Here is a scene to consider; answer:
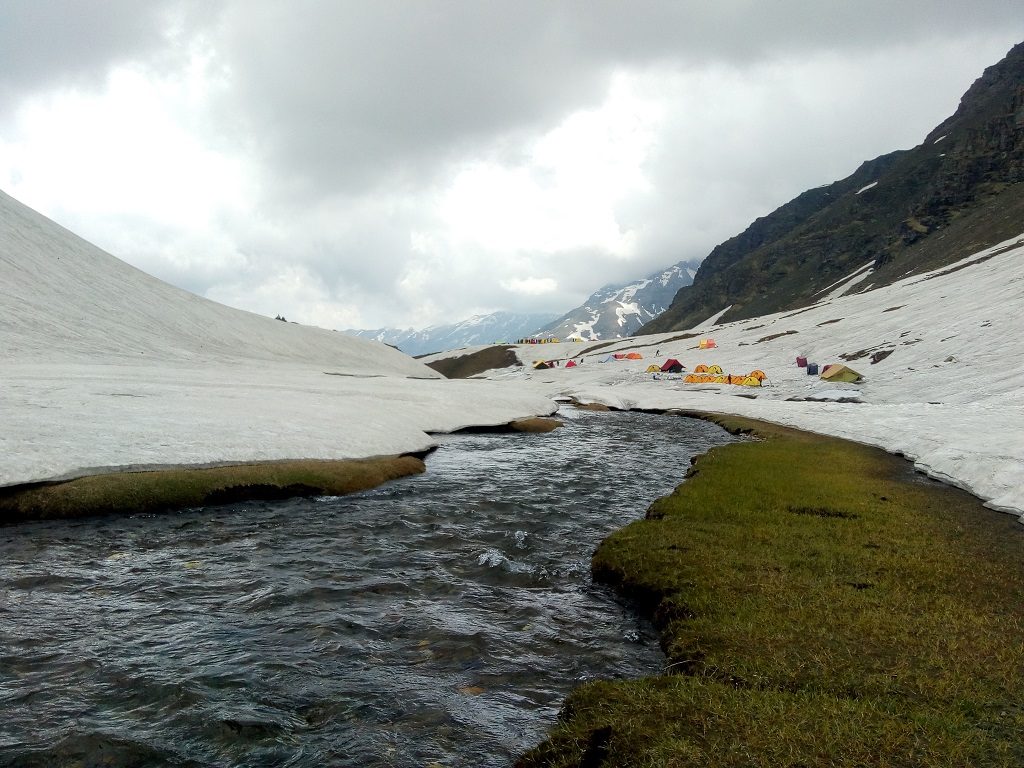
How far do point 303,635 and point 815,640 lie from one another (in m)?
10.2

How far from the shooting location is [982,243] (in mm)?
155750

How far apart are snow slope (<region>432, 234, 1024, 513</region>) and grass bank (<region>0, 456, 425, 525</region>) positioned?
2682 centimetres

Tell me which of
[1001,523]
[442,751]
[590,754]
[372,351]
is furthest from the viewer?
[372,351]

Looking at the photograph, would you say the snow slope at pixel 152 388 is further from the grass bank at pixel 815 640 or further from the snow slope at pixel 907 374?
the snow slope at pixel 907 374

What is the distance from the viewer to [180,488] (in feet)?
77.6

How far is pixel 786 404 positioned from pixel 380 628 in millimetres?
59209

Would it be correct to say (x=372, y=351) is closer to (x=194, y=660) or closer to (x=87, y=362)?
(x=87, y=362)

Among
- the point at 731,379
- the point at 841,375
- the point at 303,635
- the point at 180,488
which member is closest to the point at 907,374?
the point at 841,375

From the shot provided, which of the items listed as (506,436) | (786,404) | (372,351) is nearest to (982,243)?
(786,404)

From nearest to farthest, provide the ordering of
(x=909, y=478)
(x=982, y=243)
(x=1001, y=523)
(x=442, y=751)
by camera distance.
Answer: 1. (x=442, y=751)
2. (x=1001, y=523)
3. (x=909, y=478)
4. (x=982, y=243)

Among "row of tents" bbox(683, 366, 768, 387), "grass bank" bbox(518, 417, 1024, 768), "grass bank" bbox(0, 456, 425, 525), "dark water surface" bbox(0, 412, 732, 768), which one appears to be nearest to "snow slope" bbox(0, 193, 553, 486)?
"grass bank" bbox(0, 456, 425, 525)

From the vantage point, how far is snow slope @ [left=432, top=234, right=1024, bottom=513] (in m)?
31.3

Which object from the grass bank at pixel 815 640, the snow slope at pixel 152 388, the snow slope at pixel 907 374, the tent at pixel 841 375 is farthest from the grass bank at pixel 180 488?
the tent at pixel 841 375

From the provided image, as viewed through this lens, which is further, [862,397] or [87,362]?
[862,397]
